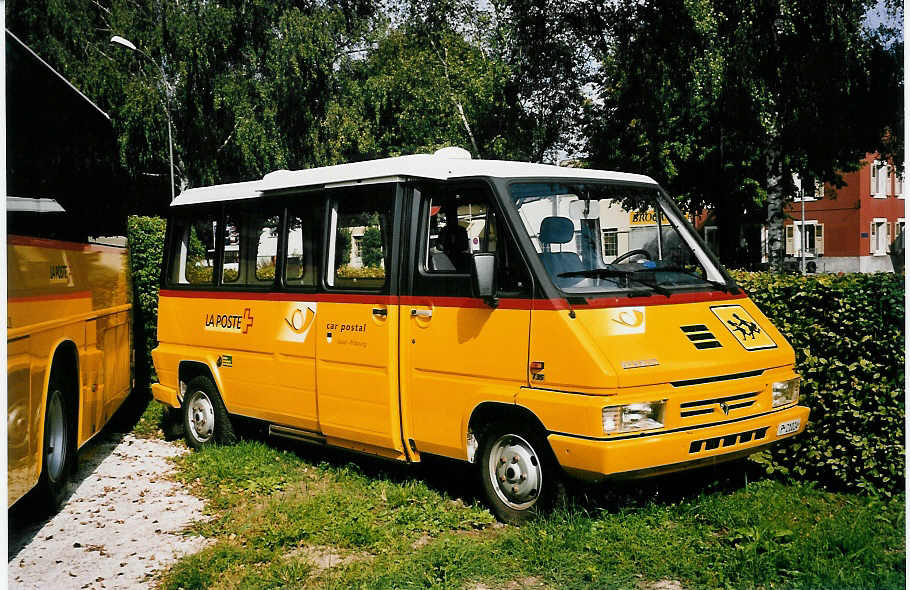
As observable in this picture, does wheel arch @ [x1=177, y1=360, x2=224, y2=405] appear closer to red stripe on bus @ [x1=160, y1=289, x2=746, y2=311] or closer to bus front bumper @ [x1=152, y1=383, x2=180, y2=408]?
bus front bumper @ [x1=152, y1=383, x2=180, y2=408]

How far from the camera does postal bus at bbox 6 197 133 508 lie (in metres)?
6.14

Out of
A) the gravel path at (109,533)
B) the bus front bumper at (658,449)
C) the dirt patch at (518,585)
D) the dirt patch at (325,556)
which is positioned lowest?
the gravel path at (109,533)

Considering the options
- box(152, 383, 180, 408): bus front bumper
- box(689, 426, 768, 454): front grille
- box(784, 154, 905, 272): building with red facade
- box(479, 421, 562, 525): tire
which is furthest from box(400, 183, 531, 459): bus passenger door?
box(784, 154, 905, 272): building with red facade

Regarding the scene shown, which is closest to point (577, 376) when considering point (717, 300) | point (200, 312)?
point (717, 300)

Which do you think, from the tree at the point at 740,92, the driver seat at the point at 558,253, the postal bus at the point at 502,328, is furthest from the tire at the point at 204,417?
Result: the tree at the point at 740,92

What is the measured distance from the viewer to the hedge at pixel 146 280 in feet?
44.5

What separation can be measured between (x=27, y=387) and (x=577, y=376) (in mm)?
3651

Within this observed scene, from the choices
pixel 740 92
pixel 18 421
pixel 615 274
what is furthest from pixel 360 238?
pixel 740 92

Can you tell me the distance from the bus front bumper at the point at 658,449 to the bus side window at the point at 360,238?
7.69 feet

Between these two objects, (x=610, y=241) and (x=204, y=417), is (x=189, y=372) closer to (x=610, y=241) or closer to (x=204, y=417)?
(x=204, y=417)

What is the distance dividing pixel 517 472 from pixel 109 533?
3055mm

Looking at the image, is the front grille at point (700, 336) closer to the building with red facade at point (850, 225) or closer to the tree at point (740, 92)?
the tree at point (740, 92)

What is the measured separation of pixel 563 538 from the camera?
20.0ft

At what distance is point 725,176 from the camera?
37469mm
